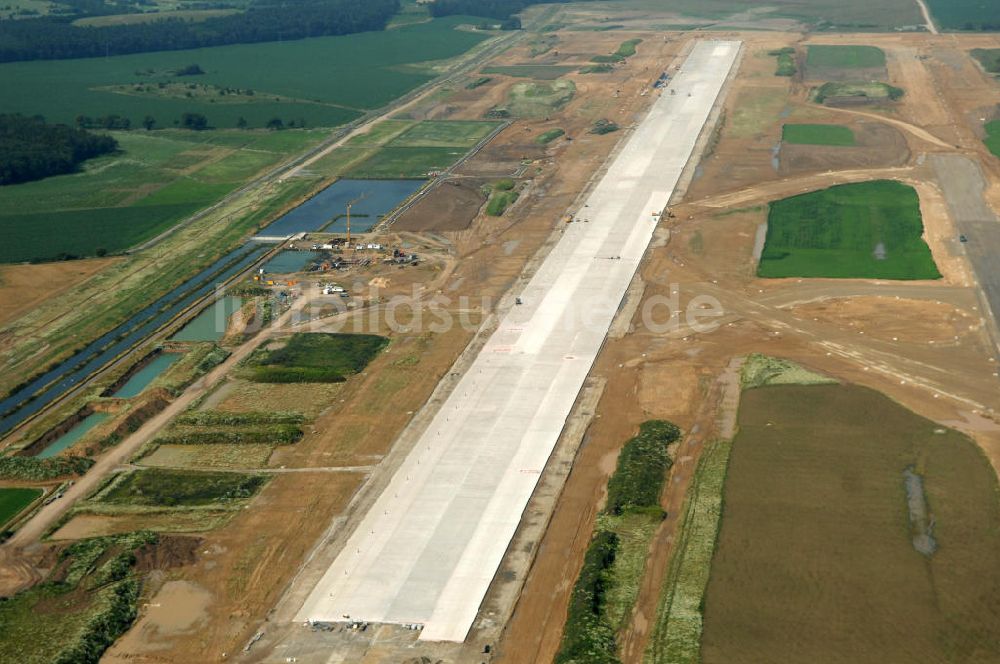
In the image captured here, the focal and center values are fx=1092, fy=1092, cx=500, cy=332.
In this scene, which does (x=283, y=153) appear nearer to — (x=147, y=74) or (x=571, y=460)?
(x=147, y=74)

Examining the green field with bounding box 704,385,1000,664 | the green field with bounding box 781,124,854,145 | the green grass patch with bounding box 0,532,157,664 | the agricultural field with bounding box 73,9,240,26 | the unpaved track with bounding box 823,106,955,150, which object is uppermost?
the agricultural field with bounding box 73,9,240,26

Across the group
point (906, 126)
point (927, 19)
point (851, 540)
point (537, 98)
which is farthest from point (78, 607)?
point (927, 19)

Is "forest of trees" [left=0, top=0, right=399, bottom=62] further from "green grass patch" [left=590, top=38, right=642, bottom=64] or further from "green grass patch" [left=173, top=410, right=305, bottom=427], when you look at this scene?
"green grass patch" [left=173, top=410, right=305, bottom=427]

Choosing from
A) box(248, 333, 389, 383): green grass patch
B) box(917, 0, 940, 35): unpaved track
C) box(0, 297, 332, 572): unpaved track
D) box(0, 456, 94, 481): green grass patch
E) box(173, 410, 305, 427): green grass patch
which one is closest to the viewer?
box(0, 297, 332, 572): unpaved track

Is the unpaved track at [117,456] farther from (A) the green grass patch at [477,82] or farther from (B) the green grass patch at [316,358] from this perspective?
(A) the green grass patch at [477,82]

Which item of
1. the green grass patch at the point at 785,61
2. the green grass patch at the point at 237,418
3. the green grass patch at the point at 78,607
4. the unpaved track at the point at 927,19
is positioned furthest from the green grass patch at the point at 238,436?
the unpaved track at the point at 927,19

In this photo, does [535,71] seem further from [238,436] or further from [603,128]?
[238,436]

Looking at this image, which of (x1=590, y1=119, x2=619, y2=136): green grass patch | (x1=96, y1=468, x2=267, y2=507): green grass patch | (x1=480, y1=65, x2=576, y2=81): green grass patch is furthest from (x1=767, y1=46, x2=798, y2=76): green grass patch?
(x1=96, y1=468, x2=267, y2=507): green grass patch

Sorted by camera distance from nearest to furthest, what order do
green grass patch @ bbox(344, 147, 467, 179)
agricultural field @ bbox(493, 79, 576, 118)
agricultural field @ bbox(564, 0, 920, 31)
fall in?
green grass patch @ bbox(344, 147, 467, 179)
agricultural field @ bbox(493, 79, 576, 118)
agricultural field @ bbox(564, 0, 920, 31)

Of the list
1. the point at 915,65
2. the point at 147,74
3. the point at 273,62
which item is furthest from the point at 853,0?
the point at 147,74
